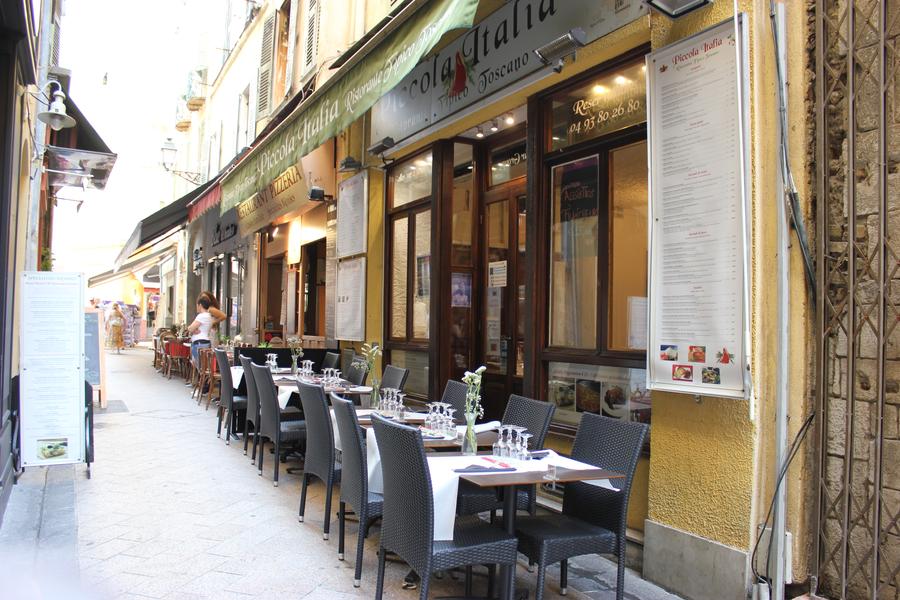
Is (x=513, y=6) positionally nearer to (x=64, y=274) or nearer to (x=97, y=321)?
(x=64, y=274)

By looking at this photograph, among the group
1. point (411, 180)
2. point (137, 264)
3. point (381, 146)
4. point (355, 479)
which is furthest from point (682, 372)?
point (137, 264)

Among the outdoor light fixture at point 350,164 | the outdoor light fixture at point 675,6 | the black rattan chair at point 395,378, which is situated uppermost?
the outdoor light fixture at point 350,164

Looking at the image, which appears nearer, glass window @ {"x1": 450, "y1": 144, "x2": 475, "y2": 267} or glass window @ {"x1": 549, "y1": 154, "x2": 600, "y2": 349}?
glass window @ {"x1": 549, "y1": 154, "x2": 600, "y2": 349}

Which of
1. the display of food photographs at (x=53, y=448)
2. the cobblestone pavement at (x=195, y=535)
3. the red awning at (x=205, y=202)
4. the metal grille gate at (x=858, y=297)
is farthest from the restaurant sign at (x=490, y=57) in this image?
the display of food photographs at (x=53, y=448)

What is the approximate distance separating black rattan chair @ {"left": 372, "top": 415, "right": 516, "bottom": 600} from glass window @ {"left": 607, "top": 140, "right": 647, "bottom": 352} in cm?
178

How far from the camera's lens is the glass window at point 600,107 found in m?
4.41

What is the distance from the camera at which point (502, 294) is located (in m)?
6.52

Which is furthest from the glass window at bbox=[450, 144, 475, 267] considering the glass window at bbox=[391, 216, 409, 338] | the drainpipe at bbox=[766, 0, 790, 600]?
the drainpipe at bbox=[766, 0, 790, 600]

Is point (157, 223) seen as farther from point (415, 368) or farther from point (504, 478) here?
point (504, 478)

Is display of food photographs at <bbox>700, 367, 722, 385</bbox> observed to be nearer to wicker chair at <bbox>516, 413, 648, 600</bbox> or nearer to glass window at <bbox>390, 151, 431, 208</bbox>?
wicker chair at <bbox>516, 413, 648, 600</bbox>

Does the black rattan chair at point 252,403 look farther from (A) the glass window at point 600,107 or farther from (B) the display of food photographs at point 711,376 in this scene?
(B) the display of food photographs at point 711,376

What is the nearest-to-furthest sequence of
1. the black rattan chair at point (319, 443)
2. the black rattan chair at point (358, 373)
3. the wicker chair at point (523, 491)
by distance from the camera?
the wicker chair at point (523, 491) → the black rattan chair at point (319, 443) → the black rattan chair at point (358, 373)

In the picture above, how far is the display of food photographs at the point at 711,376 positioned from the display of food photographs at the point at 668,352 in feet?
0.66

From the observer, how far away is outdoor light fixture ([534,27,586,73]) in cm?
431
